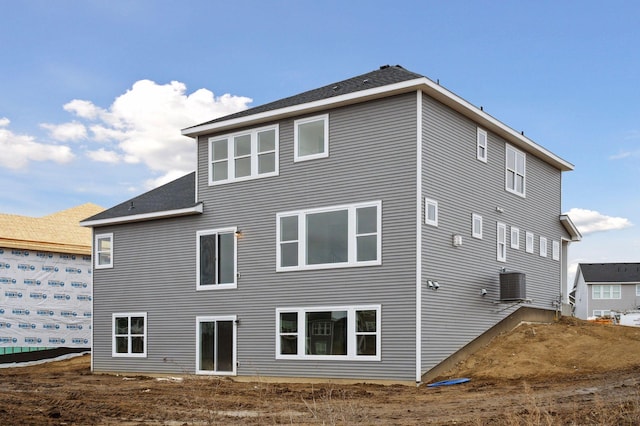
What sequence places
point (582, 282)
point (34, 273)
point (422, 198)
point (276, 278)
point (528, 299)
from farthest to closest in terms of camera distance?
point (582, 282) < point (34, 273) < point (528, 299) < point (276, 278) < point (422, 198)

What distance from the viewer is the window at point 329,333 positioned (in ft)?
65.9

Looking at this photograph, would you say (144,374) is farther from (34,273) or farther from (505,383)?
(505,383)

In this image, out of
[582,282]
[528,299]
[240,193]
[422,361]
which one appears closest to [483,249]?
[528,299]

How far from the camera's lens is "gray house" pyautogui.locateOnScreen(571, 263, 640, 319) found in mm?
66625

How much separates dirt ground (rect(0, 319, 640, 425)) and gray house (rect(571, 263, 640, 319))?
4415cm

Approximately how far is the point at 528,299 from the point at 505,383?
6.77m

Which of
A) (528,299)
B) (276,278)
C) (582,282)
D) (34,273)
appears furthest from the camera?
(582,282)

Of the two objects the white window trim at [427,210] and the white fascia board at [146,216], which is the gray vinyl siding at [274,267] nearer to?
the white fascia board at [146,216]

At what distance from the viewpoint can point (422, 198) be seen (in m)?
19.9

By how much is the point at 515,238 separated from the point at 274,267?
8200 mm

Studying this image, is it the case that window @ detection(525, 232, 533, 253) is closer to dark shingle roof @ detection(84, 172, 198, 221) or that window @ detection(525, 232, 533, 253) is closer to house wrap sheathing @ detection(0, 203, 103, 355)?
dark shingle roof @ detection(84, 172, 198, 221)

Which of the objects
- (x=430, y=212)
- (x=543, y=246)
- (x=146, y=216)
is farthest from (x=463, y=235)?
(x=146, y=216)

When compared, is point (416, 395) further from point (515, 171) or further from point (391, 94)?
point (515, 171)

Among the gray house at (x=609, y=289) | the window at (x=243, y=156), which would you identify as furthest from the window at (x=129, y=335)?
the gray house at (x=609, y=289)
